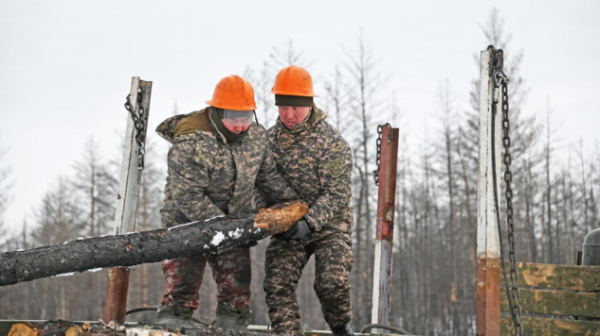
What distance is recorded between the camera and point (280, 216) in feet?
17.0

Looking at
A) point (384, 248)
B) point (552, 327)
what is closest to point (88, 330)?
point (384, 248)

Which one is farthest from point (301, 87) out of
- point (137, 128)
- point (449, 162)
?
point (449, 162)

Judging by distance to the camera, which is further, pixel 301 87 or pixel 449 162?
pixel 449 162

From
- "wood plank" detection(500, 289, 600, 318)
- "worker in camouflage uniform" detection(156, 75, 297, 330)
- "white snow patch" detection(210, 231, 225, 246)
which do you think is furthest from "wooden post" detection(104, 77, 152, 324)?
"wood plank" detection(500, 289, 600, 318)

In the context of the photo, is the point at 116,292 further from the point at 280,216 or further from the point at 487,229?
the point at 487,229

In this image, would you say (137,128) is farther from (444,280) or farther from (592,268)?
(444,280)

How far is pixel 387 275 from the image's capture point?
6836mm

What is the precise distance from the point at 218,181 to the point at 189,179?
0.95 feet

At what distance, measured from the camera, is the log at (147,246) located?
4148 mm

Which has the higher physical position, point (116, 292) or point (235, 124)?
point (235, 124)

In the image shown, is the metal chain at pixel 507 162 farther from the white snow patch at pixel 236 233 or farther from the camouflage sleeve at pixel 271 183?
the white snow patch at pixel 236 233

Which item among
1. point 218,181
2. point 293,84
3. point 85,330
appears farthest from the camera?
point 293,84

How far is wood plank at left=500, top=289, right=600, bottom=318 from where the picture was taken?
6086 mm

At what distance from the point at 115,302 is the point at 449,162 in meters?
28.4
